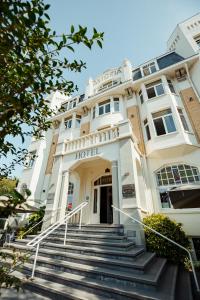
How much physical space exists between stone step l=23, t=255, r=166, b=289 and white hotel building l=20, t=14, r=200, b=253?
209 cm

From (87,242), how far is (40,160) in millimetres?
11151

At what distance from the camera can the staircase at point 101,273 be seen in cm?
383

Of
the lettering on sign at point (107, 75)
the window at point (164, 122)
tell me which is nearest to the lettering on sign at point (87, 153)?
the window at point (164, 122)

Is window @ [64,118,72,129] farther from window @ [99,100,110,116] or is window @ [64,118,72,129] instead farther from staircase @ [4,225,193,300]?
staircase @ [4,225,193,300]

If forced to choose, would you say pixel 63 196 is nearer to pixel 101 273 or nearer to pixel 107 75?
pixel 101 273

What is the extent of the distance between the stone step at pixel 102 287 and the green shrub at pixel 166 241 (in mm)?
1373

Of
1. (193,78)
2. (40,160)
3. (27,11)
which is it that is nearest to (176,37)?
(193,78)

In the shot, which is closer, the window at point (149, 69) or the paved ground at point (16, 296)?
the paved ground at point (16, 296)

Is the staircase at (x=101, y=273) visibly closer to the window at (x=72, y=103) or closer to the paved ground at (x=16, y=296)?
the paved ground at (x=16, y=296)

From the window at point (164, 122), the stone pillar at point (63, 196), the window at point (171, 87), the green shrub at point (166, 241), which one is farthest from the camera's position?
the window at point (171, 87)

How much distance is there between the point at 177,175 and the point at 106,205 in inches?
196

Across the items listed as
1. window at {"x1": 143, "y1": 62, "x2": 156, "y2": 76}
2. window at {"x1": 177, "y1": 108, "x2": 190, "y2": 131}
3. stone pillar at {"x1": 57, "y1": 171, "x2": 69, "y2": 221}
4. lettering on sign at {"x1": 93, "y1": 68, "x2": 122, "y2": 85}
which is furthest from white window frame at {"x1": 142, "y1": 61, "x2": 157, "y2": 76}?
stone pillar at {"x1": 57, "y1": 171, "x2": 69, "y2": 221}

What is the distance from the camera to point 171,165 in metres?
10.2

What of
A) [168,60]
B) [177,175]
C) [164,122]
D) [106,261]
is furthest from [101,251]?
[168,60]
